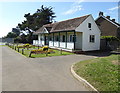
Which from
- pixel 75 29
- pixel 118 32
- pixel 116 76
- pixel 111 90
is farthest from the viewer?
pixel 118 32

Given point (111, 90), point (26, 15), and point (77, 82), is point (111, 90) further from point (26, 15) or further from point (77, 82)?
point (26, 15)

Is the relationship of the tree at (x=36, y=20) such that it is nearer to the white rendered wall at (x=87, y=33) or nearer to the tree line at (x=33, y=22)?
the tree line at (x=33, y=22)

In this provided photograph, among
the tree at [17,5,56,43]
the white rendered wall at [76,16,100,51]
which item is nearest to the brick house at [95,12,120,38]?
the white rendered wall at [76,16,100,51]

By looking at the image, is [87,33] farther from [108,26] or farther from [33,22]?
[33,22]

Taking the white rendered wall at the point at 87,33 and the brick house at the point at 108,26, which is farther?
the brick house at the point at 108,26

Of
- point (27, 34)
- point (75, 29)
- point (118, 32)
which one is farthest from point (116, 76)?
point (27, 34)

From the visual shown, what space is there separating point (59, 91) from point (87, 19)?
15990 millimetres

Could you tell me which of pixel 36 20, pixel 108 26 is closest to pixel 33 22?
pixel 36 20

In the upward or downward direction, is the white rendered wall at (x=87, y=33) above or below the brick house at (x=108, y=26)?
below

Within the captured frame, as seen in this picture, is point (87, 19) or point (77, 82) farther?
point (87, 19)

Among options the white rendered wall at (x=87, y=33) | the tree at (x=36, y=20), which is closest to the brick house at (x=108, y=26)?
the white rendered wall at (x=87, y=33)

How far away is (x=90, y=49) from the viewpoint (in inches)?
750

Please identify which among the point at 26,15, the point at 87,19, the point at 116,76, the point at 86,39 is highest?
the point at 26,15

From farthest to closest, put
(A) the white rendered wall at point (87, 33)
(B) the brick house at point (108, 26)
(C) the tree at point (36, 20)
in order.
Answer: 1. (C) the tree at point (36, 20)
2. (B) the brick house at point (108, 26)
3. (A) the white rendered wall at point (87, 33)
